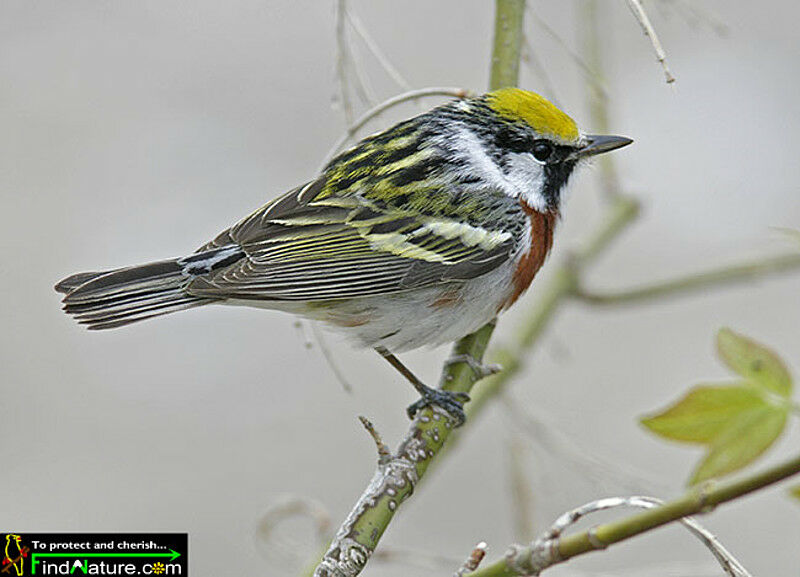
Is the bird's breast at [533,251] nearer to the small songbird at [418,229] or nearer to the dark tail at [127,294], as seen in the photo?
the small songbird at [418,229]

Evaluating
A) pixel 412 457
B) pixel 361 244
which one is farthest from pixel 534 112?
pixel 412 457

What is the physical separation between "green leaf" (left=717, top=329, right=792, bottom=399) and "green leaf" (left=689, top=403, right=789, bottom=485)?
0.03 metres

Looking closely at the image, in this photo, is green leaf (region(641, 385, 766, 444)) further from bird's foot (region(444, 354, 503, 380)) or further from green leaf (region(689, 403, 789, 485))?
bird's foot (region(444, 354, 503, 380))

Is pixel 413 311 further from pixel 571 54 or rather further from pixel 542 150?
pixel 571 54

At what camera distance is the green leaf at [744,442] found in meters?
1.32

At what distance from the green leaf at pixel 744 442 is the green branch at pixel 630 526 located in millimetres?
127

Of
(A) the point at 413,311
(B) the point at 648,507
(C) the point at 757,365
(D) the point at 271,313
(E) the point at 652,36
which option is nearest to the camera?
(C) the point at 757,365

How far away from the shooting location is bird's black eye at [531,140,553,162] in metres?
3.10

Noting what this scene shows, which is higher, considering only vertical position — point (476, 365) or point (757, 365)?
point (476, 365)

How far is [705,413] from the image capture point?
1392 millimetres

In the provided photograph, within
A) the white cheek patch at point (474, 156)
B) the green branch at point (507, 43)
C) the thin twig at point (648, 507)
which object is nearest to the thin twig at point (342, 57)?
the green branch at point (507, 43)

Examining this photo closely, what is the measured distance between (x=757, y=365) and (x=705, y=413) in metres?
0.09

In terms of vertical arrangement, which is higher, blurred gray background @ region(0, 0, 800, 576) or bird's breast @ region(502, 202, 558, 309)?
blurred gray background @ region(0, 0, 800, 576)

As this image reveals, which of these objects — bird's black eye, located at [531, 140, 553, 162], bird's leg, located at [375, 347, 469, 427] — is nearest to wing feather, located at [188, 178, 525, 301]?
bird's black eye, located at [531, 140, 553, 162]
